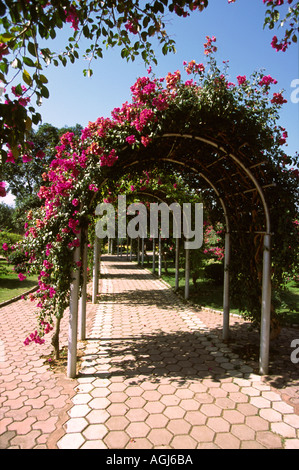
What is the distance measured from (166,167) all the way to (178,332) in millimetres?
3464

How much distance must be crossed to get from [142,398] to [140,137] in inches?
134

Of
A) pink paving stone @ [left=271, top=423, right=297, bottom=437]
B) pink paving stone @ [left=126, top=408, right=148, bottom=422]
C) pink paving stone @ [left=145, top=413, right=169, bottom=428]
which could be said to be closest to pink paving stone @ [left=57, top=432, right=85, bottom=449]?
pink paving stone @ [left=126, top=408, right=148, bottom=422]

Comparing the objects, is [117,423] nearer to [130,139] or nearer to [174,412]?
[174,412]

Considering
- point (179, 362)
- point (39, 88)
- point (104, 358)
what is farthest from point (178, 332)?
point (39, 88)

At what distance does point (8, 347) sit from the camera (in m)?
5.18

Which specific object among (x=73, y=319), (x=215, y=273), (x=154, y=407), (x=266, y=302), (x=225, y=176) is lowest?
(x=154, y=407)

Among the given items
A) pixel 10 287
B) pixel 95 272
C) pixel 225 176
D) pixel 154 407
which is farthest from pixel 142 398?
pixel 10 287

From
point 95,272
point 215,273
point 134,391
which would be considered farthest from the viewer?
point 215,273

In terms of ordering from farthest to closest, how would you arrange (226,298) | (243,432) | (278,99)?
1. (226,298)
2. (278,99)
3. (243,432)

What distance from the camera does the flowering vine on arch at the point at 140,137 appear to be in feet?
12.6

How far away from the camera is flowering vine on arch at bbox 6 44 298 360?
12.6ft

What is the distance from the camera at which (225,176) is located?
17.3ft

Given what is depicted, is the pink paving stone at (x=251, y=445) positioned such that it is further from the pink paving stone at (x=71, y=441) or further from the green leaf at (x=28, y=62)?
the green leaf at (x=28, y=62)

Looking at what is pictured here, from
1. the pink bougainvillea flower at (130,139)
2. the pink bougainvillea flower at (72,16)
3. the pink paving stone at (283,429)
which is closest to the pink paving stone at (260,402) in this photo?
the pink paving stone at (283,429)
